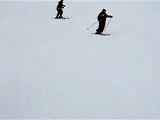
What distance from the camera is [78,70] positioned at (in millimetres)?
10039

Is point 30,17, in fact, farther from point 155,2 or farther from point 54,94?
point 54,94

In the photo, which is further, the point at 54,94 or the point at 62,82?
the point at 62,82

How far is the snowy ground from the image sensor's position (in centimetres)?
750

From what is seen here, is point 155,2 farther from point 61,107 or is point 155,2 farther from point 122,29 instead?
point 61,107

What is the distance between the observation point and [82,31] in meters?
16.6

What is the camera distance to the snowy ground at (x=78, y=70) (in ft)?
24.6

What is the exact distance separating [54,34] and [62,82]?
7061 millimetres

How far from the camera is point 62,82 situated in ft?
29.4

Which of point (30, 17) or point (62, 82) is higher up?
point (30, 17)

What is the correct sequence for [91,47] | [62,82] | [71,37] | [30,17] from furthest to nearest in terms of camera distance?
[30,17]
[71,37]
[91,47]
[62,82]

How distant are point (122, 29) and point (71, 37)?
9.75ft

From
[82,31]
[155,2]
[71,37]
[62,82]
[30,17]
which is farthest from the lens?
[155,2]

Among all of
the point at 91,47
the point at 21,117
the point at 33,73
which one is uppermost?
the point at 91,47

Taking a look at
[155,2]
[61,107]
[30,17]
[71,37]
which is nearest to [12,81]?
[61,107]
